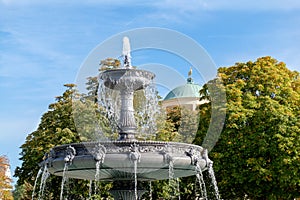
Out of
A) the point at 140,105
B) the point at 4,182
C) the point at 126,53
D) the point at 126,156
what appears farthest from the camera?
the point at 4,182

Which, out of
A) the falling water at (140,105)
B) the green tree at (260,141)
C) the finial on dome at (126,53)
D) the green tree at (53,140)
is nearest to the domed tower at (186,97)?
the green tree at (53,140)

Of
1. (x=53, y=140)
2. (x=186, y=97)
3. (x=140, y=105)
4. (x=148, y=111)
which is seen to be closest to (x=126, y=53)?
(x=140, y=105)

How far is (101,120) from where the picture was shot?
2591 cm

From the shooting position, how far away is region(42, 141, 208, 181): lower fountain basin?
452 inches

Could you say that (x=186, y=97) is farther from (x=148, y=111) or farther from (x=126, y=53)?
(x=126, y=53)

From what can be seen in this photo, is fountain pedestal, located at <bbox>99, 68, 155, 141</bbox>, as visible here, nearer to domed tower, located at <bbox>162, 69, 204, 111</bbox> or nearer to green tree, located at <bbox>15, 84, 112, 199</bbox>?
green tree, located at <bbox>15, 84, 112, 199</bbox>

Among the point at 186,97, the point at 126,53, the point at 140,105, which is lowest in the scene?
the point at 126,53

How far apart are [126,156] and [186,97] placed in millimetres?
38389

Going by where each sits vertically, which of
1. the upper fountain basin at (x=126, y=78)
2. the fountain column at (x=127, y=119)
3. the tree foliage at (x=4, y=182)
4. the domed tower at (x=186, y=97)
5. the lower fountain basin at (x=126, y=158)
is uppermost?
the domed tower at (x=186, y=97)

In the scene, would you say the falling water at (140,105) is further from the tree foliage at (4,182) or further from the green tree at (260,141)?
the tree foliage at (4,182)

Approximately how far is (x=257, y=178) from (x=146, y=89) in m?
11.0

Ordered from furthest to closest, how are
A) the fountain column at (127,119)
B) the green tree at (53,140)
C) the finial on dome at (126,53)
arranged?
1. the green tree at (53,140)
2. the finial on dome at (126,53)
3. the fountain column at (127,119)

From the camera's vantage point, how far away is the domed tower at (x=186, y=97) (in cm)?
4419

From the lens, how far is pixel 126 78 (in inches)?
530
